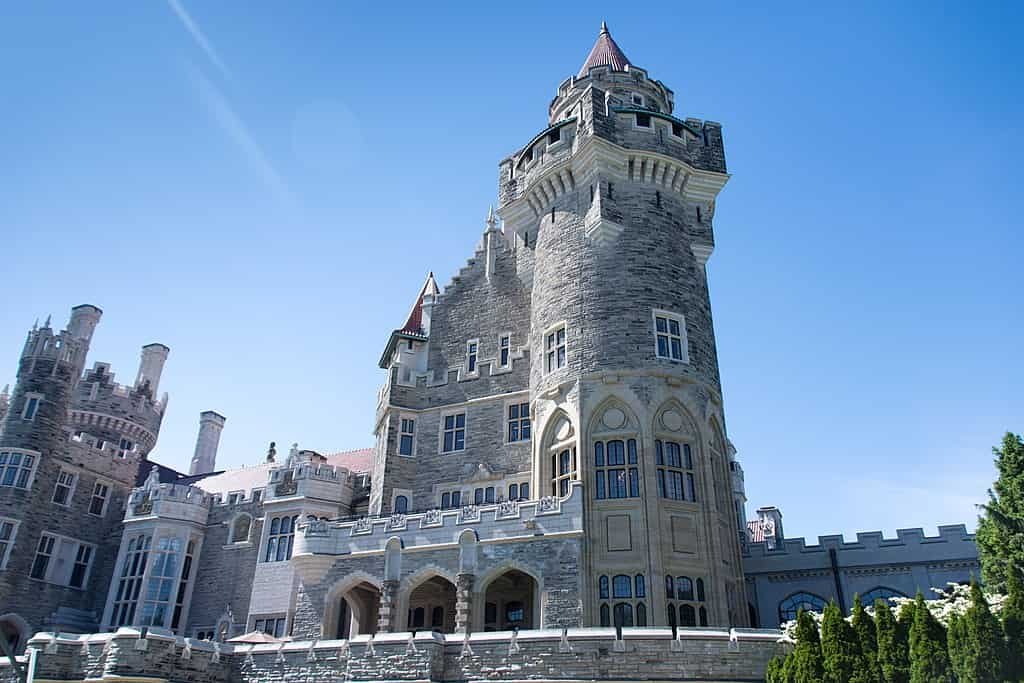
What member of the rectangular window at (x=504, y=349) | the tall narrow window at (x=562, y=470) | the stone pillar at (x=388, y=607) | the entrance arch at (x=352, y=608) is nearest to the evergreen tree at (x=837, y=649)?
the tall narrow window at (x=562, y=470)

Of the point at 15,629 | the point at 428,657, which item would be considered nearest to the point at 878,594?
the point at 428,657

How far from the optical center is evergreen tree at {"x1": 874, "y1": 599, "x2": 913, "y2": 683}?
55.4 feet

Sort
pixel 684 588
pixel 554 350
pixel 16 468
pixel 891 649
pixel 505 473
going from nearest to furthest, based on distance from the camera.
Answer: pixel 891 649, pixel 684 588, pixel 554 350, pixel 505 473, pixel 16 468

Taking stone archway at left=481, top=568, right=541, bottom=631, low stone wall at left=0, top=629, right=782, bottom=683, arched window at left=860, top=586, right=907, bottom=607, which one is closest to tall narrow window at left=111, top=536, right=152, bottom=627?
low stone wall at left=0, top=629, right=782, bottom=683

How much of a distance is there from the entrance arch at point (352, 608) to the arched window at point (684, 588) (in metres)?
9.88

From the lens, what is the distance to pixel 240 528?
37875 mm

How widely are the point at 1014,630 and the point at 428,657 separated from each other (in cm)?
1340

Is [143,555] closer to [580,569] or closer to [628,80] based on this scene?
[580,569]

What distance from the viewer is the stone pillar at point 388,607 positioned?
2677 cm

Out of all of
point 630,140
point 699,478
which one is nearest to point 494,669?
point 699,478

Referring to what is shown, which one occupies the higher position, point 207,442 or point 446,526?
point 207,442

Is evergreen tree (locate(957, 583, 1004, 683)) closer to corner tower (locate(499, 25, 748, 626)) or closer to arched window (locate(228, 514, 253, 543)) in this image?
corner tower (locate(499, 25, 748, 626))

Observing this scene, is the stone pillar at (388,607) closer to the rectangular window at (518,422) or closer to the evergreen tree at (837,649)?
the rectangular window at (518,422)

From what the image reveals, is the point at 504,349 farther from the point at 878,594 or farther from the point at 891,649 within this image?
the point at 891,649
